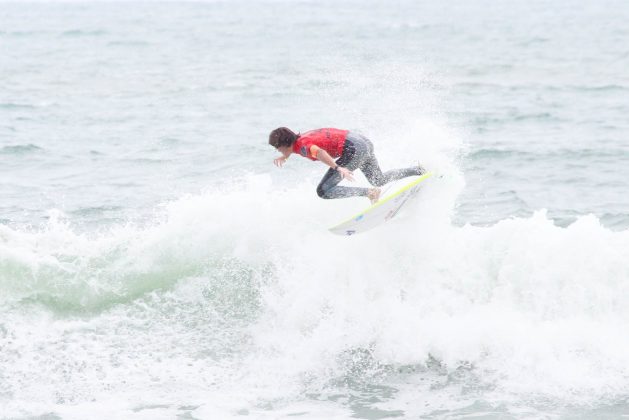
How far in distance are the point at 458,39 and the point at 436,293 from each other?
4439 cm

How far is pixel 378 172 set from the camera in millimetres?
9945

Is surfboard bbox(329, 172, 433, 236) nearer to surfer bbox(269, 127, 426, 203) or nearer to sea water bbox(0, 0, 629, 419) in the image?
surfer bbox(269, 127, 426, 203)

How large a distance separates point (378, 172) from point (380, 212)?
50cm

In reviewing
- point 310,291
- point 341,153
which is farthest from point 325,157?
point 310,291

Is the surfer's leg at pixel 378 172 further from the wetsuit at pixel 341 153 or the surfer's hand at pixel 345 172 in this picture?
the surfer's hand at pixel 345 172

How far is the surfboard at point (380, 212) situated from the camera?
378 inches

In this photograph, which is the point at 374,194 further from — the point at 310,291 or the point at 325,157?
the point at 310,291

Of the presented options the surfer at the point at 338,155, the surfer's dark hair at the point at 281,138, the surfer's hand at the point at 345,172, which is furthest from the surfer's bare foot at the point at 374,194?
the surfer's dark hair at the point at 281,138

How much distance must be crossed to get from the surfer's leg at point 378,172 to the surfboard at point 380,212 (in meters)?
0.18

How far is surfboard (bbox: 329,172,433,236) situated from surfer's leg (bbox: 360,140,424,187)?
18 cm

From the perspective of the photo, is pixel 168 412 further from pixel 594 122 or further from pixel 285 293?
pixel 594 122

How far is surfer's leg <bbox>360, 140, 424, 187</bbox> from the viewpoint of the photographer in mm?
9812

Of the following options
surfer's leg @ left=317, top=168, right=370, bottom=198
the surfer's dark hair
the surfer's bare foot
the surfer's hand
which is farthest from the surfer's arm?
the surfer's bare foot

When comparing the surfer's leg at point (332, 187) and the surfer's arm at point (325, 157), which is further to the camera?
the surfer's leg at point (332, 187)
